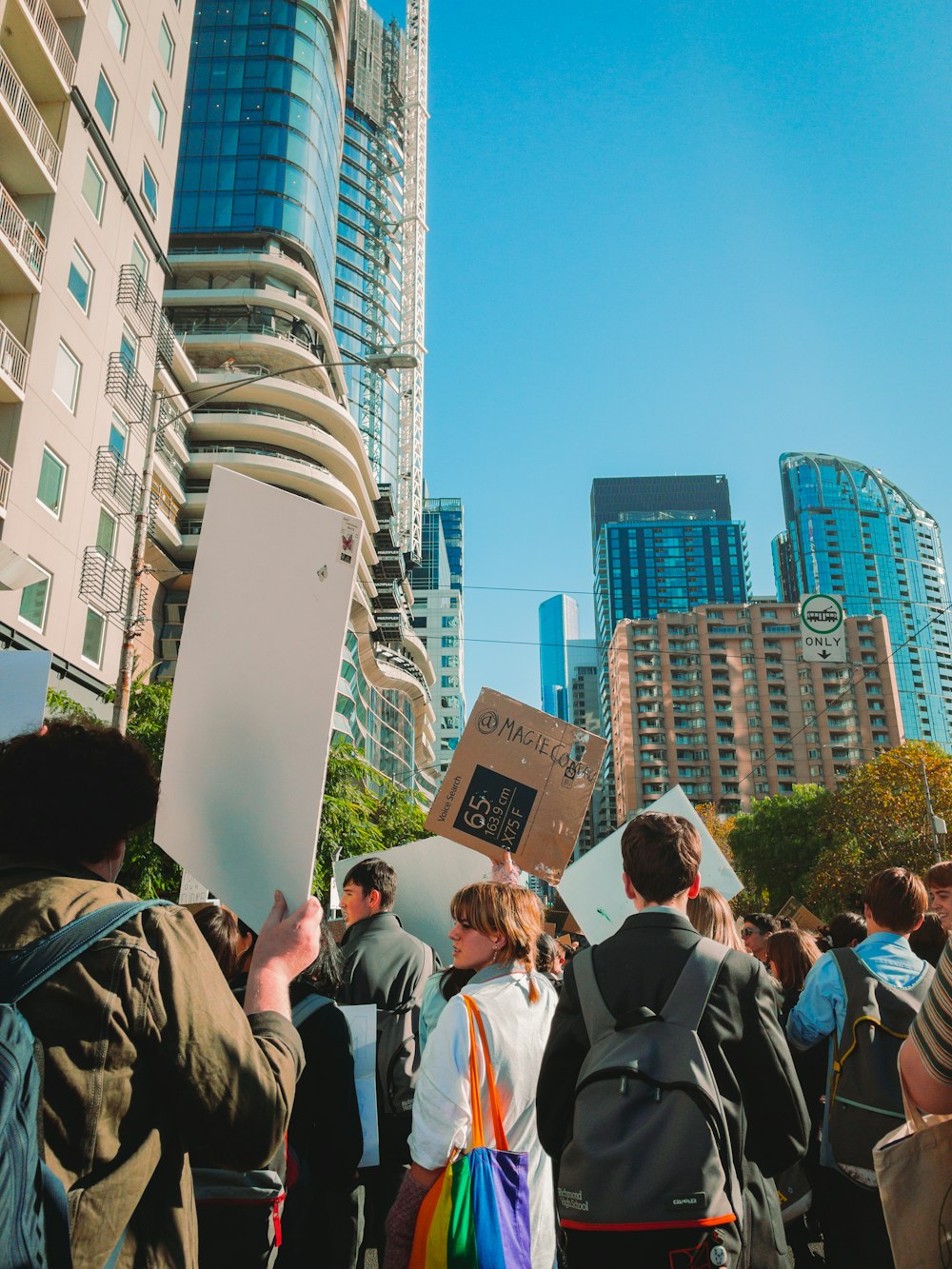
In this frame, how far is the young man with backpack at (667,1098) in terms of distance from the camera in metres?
2.63

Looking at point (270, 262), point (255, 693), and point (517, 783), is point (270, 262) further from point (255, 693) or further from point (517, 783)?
point (255, 693)

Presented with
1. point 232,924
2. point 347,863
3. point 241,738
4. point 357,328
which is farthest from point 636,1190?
point 357,328

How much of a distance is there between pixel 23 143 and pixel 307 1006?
22692 millimetres

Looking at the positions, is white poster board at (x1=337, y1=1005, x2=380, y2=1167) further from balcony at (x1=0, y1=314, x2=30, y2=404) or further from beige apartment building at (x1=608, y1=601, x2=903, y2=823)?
beige apartment building at (x1=608, y1=601, x2=903, y2=823)

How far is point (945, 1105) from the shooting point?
1.80m

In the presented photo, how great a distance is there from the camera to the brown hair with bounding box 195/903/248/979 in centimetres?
388

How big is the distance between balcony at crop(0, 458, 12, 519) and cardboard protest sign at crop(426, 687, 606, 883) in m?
16.0

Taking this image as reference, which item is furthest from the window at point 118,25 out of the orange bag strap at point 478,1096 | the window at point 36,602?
the orange bag strap at point 478,1096

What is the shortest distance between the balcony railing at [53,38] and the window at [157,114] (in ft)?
16.6

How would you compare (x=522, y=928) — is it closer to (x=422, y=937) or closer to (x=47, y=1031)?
(x=47, y=1031)

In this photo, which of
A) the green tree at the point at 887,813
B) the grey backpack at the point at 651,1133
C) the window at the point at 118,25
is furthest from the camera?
the green tree at the point at 887,813

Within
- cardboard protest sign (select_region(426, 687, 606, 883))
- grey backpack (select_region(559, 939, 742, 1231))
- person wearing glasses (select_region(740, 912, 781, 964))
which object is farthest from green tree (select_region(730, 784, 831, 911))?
grey backpack (select_region(559, 939, 742, 1231))

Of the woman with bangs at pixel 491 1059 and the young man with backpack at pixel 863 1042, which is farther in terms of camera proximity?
the young man with backpack at pixel 863 1042

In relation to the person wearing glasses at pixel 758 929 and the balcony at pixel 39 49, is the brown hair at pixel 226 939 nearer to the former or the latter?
the person wearing glasses at pixel 758 929
